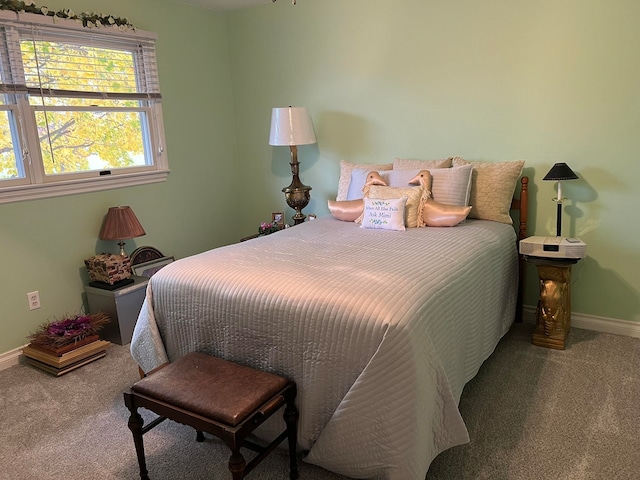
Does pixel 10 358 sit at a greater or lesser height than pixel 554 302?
lesser

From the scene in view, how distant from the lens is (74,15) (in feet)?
9.92

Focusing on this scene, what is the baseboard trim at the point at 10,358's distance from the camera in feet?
9.35

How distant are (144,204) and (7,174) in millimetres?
949

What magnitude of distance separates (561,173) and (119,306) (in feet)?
9.31

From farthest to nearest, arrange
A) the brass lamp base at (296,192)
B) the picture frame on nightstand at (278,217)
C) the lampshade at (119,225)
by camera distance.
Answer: the picture frame on nightstand at (278,217)
the brass lamp base at (296,192)
the lampshade at (119,225)

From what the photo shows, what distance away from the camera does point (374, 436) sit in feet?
5.36

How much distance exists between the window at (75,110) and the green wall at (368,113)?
0.42 ft

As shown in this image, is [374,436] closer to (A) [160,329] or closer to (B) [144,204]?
(A) [160,329]

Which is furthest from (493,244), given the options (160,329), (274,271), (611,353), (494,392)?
(160,329)

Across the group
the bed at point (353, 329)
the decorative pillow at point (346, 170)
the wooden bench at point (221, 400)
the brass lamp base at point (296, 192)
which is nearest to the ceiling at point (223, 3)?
the brass lamp base at point (296, 192)

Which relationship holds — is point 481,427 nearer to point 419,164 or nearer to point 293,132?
point 419,164

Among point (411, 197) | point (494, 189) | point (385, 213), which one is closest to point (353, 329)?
point (385, 213)

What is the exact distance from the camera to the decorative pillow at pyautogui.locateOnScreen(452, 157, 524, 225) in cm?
296

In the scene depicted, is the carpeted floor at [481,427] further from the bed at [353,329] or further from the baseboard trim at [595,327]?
the bed at [353,329]
